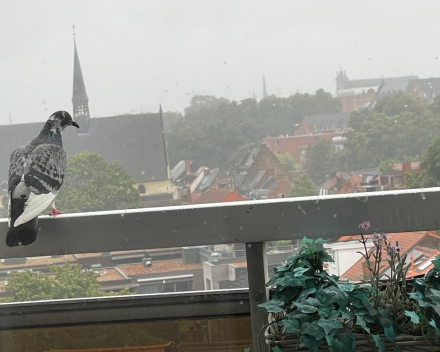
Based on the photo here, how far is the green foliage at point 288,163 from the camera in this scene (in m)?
6.02

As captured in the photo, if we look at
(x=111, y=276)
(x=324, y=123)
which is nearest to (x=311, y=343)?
(x=111, y=276)

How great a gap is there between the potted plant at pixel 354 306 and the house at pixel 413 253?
0.13ft

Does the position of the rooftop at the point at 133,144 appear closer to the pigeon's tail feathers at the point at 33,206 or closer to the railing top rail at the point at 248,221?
the pigeon's tail feathers at the point at 33,206

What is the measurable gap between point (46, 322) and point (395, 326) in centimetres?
64

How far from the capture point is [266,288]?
0.99 metres

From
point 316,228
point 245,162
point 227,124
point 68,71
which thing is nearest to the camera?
point 316,228

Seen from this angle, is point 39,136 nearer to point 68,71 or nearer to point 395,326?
point 395,326

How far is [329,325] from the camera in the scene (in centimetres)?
79

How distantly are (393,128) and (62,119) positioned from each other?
640 centimetres

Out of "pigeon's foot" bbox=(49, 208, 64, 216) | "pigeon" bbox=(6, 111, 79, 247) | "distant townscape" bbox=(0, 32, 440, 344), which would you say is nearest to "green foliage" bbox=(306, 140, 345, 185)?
"distant townscape" bbox=(0, 32, 440, 344)

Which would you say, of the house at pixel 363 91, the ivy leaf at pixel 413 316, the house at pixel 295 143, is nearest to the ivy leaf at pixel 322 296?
the ivy leaf at pixel 413 316

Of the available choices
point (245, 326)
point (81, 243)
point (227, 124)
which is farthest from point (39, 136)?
point (227, 124)

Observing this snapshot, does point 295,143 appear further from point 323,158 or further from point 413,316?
point 413,316

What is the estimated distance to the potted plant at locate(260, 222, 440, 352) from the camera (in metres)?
0.80
